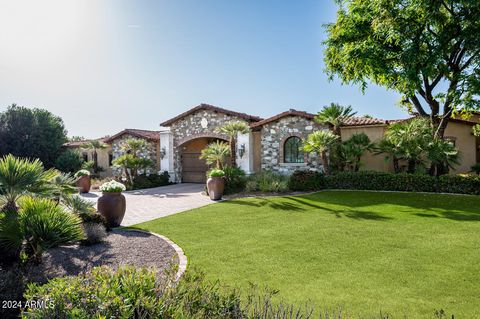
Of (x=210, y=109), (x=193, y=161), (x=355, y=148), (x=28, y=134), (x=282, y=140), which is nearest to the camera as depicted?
(x=355, y=148)

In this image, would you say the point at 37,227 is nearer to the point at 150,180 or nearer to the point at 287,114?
the point at 287,114

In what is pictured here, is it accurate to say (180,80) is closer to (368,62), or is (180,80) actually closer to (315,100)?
(315,100)

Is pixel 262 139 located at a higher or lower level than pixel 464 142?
higher

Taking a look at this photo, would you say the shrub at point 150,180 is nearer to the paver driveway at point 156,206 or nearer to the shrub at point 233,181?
the paver driveway at point 156,206

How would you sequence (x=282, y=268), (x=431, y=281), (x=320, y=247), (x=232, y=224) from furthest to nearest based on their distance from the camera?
(x=232, y=224) < (x=320, y=247) < (x=282, y=268) < (x=431, y=281)

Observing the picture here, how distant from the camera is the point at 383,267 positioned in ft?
18.6

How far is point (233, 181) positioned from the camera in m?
16.6

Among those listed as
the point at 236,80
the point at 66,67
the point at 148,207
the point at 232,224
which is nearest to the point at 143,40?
the point at 66,67

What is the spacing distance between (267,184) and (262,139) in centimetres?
452

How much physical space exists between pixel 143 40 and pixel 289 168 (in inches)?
429

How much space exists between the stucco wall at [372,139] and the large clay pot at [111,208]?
42.6 feet

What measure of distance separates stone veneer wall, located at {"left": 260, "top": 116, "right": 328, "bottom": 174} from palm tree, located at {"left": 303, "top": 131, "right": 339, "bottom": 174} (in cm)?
145

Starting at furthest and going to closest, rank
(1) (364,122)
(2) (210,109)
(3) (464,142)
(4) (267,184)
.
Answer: (2) (210,109), (3) (464,142), (1) (364,122), (4) (267,184)

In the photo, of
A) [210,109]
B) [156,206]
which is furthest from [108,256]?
[210,109]
